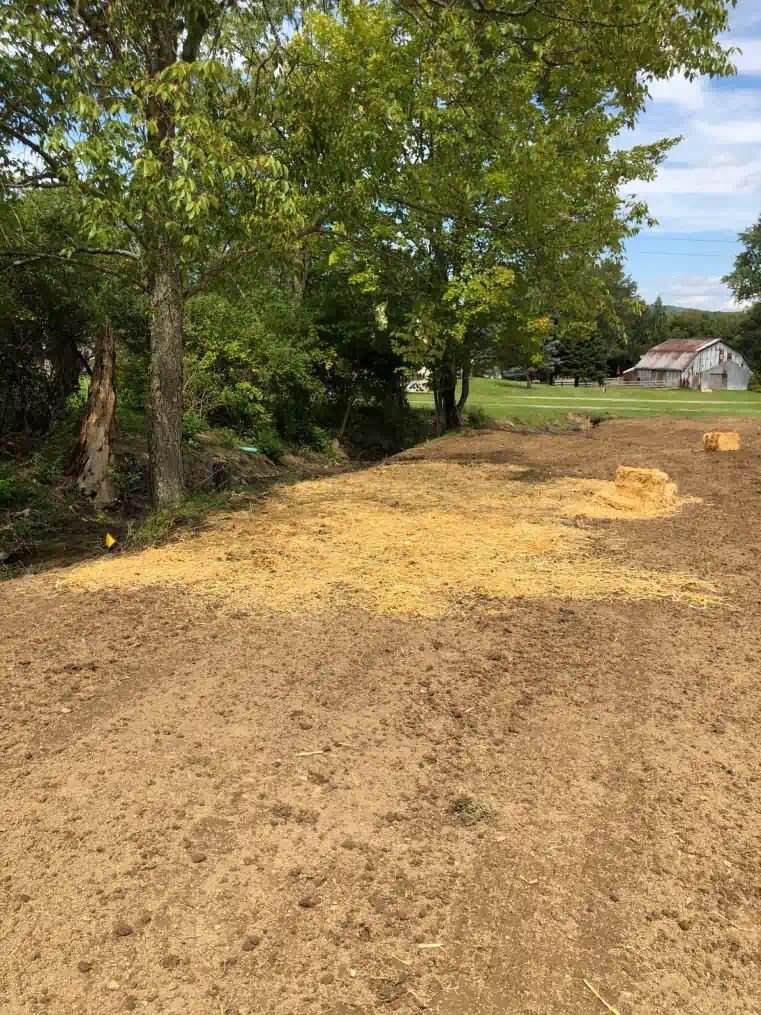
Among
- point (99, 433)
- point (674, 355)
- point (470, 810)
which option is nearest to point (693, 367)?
point (674, 355)

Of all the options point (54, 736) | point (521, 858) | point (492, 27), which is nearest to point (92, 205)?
point (54, 736)

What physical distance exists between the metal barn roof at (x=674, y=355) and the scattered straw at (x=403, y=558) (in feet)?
209

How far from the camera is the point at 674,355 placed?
6812 centimetres

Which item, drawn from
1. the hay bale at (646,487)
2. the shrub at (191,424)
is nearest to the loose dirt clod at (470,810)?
the hay bale at (646,487)

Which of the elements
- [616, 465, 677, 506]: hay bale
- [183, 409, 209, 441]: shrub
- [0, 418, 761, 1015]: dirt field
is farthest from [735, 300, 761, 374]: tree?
[0, 418, 761, 1015]: dirt field

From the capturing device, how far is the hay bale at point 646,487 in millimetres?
8172

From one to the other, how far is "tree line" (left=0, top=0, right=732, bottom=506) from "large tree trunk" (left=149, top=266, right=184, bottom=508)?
2cm

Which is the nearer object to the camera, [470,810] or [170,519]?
[470,810]

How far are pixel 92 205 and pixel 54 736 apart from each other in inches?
144

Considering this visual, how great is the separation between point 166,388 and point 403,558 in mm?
3164

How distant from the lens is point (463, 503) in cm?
848

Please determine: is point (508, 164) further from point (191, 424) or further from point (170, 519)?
point (170, 519)

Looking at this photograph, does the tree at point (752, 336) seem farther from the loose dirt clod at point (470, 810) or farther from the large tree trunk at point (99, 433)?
the loose dirt clod at point (470, 810)

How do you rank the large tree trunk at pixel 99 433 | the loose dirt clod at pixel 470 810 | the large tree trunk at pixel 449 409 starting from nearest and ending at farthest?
the loose dirt clod at pixel 470 810
the large tree trunk at pixel 99 433
the large tree trunk at pixel 449 409
